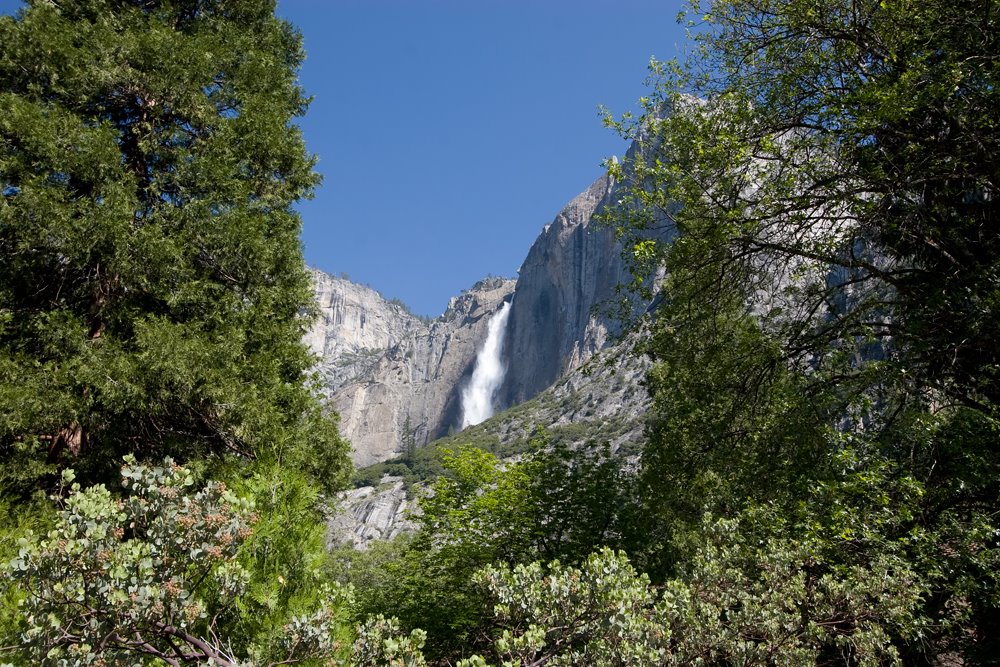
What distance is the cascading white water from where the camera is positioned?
558ft

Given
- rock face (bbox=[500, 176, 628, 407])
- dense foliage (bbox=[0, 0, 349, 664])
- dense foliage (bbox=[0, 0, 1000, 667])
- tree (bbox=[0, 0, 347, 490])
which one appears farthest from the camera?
rock face (bbox=[500, 176, 628, 407])

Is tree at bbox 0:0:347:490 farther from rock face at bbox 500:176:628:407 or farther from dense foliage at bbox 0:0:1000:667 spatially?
rock face at bbox 500:176:628:407

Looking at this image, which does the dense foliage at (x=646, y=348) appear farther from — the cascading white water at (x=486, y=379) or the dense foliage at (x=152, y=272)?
the cascading white water at (x=486, y=379)

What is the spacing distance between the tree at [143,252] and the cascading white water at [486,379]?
157 meters

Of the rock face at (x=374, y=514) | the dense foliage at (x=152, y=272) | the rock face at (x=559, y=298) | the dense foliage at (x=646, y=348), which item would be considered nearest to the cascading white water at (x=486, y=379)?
the rock face at (x=559, y=298)

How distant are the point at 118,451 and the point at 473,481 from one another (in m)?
6.25

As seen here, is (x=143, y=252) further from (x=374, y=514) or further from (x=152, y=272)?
(x=374, y=514)

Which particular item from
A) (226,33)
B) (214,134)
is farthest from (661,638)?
(226,33)

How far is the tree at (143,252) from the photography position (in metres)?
7.43

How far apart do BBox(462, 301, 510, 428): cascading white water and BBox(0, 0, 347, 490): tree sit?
15713 cm

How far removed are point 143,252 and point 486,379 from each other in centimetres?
16857

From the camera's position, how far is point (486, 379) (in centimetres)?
17588

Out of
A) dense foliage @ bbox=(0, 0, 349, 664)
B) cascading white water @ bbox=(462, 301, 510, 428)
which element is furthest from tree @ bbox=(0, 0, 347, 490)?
cascading white water @ bbox=(462, 301, 510, 428)

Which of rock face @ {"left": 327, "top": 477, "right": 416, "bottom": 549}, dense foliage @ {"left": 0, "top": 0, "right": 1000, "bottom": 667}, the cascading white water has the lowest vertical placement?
rock face @ {"left": 327, "top": 477, "right": 416, "bottom": 549}
